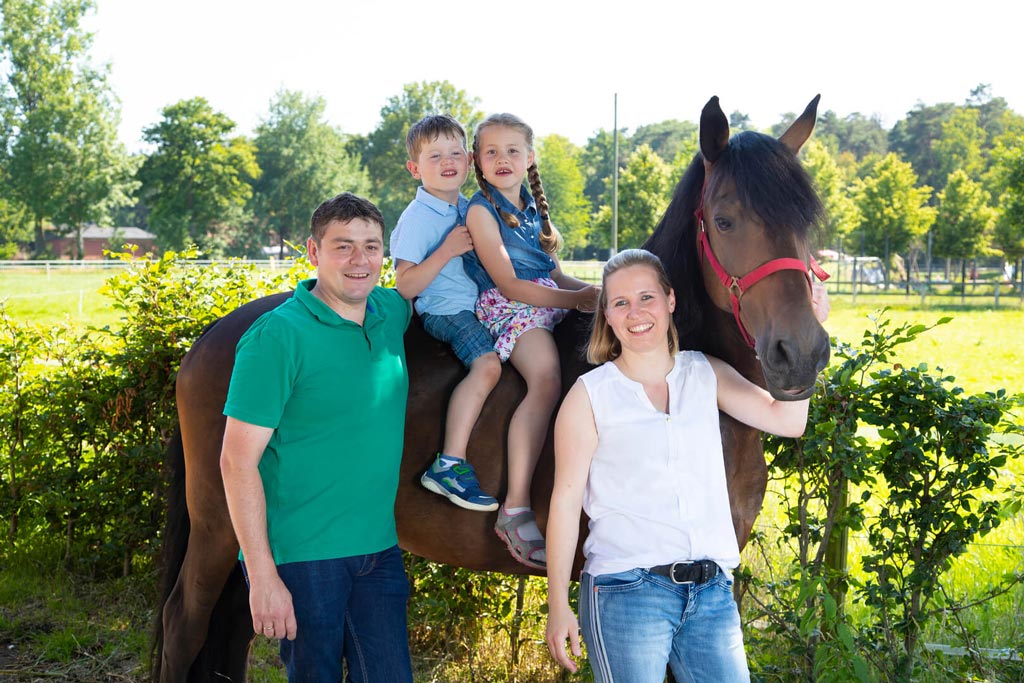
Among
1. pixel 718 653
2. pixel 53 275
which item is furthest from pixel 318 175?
pixel 718 653

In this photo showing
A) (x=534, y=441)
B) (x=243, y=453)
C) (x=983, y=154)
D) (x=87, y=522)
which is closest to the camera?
(x=243, y=453)

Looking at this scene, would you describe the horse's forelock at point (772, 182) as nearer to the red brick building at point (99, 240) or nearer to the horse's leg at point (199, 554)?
the horse's leg at point (199, 554)

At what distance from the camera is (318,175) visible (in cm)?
5856

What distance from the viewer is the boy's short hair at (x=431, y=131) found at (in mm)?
3111

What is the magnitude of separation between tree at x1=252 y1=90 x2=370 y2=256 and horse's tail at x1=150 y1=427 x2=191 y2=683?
55.2 meters

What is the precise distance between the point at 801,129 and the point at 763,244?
683 millimetres

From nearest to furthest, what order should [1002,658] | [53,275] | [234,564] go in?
[234,564]
[1002,658]
[53,275]

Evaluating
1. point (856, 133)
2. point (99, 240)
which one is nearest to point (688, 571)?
point (99, 240)

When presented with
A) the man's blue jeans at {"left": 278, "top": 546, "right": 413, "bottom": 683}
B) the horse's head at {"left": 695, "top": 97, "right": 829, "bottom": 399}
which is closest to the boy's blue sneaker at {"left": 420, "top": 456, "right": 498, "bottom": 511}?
the man's blue jeans at {"left": 278, "top": 546, "right": 413, "bottom": 683}

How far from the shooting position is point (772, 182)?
2404 mm

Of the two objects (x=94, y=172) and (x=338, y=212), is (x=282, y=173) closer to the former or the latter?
(x=94, y=172)

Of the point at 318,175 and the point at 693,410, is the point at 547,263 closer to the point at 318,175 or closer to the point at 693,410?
the point at 693,410

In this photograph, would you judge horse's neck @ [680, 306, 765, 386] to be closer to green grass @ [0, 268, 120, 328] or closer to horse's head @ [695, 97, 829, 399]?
horse's head @ [695, 97, 829, 399]

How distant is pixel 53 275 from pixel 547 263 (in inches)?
1411
